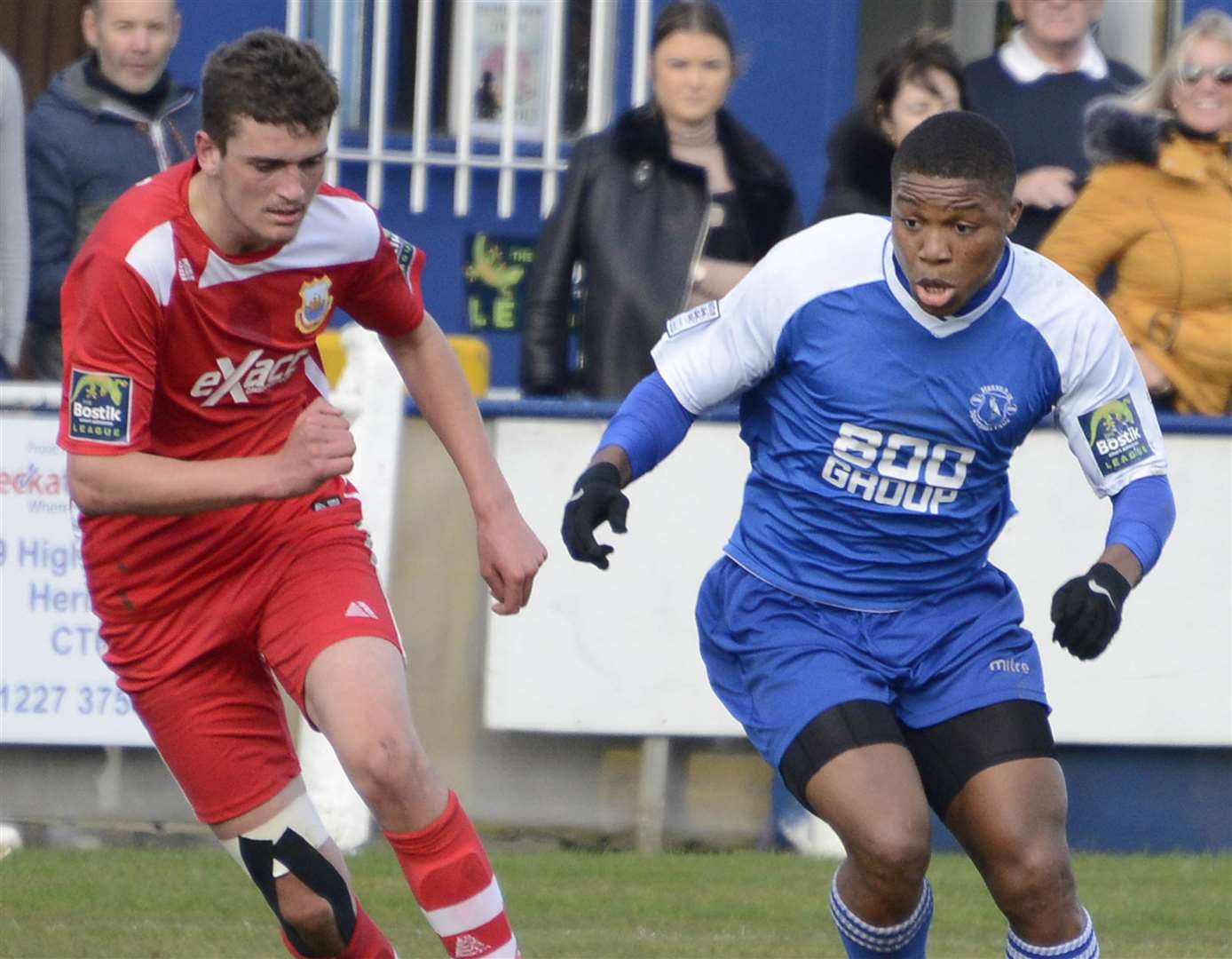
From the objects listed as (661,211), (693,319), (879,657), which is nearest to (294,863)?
(879,657)

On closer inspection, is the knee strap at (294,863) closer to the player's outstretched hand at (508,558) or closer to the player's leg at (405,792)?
the player's leg at (405,792)

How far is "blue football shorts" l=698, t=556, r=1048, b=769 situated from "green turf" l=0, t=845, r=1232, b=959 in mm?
1536

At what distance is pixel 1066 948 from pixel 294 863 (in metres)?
1.62

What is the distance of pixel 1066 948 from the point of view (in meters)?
4.66

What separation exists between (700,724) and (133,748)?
1809mm

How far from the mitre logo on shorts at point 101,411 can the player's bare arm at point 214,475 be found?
0.05m

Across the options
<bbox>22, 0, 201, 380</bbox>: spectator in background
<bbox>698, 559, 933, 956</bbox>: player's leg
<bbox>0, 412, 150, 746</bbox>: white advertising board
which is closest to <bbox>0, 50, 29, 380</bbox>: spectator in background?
<bbox>22, 0, 201, 380</bbox>: spectator in background

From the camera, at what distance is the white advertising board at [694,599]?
24.8 ft

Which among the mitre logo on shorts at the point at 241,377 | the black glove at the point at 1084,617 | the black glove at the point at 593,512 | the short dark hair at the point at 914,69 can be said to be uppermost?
the short dark hair at the point at 914,69

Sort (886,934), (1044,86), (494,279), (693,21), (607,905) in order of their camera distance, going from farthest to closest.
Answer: (494,279) → (1044,86) → (693,21) → (607,905) → (886,934)

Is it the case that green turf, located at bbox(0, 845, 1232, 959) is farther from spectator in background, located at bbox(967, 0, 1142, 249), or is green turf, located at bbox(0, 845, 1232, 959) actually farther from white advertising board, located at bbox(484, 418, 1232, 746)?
spectator in background, located at bbox(967, 0, 1142, 249)

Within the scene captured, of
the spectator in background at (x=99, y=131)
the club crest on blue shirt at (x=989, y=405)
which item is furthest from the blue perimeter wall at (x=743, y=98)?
the club crest on blue shirt at (x=989, y=405)

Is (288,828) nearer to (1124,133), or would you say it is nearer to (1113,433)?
(1113,433)

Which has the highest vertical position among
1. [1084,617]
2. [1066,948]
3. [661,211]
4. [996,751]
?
[661,211]
